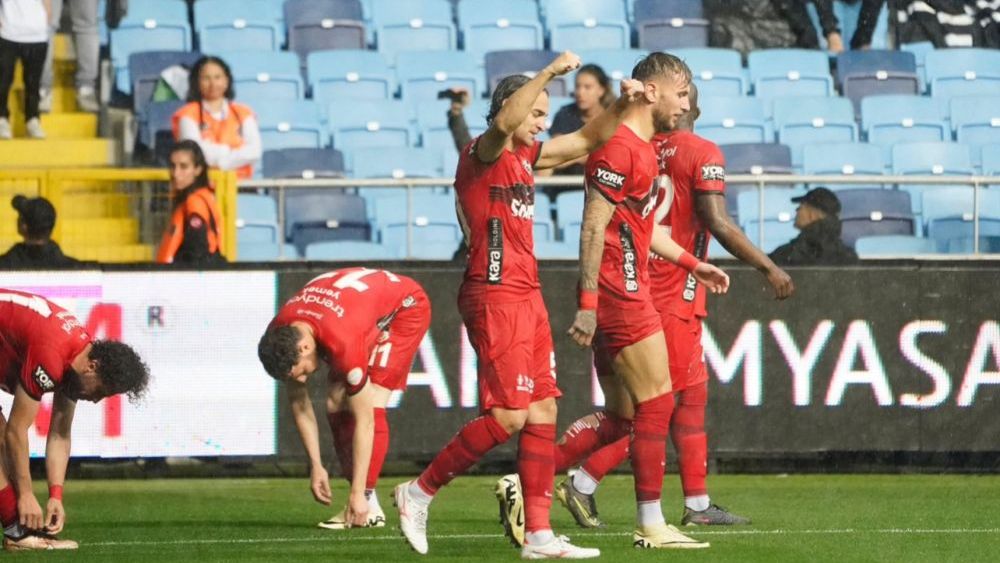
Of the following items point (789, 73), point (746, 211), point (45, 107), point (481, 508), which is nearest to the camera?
point (481, 508)

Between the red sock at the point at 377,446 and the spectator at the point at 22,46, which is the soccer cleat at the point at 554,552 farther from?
the spectator at the point at 22,46

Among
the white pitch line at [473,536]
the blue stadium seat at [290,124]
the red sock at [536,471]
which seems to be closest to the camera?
the red sock at [536,471]

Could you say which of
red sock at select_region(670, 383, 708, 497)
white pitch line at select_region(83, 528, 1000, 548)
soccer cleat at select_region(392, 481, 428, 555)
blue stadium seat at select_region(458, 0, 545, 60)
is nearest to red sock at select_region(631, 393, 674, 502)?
white pitch line at select_region(83, 528, 1000, 548)

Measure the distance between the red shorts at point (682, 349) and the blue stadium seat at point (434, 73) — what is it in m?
7.04

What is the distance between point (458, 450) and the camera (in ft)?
29.0

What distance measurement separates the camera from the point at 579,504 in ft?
32.8

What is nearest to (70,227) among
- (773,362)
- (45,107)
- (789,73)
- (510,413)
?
(45,107)

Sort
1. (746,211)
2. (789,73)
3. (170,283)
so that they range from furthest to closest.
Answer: (789,73) → (746,211) → (170,283)

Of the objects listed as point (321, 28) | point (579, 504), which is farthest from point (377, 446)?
point (321, 28)

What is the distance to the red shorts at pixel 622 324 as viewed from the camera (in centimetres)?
895

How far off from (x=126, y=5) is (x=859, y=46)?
6894mm

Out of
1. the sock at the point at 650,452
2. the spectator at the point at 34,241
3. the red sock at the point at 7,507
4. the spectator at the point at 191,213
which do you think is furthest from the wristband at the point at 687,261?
the spectator at the point at 34,241

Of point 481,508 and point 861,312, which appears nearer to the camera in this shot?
point 481,508

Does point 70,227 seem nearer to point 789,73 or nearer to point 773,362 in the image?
point 773,362
